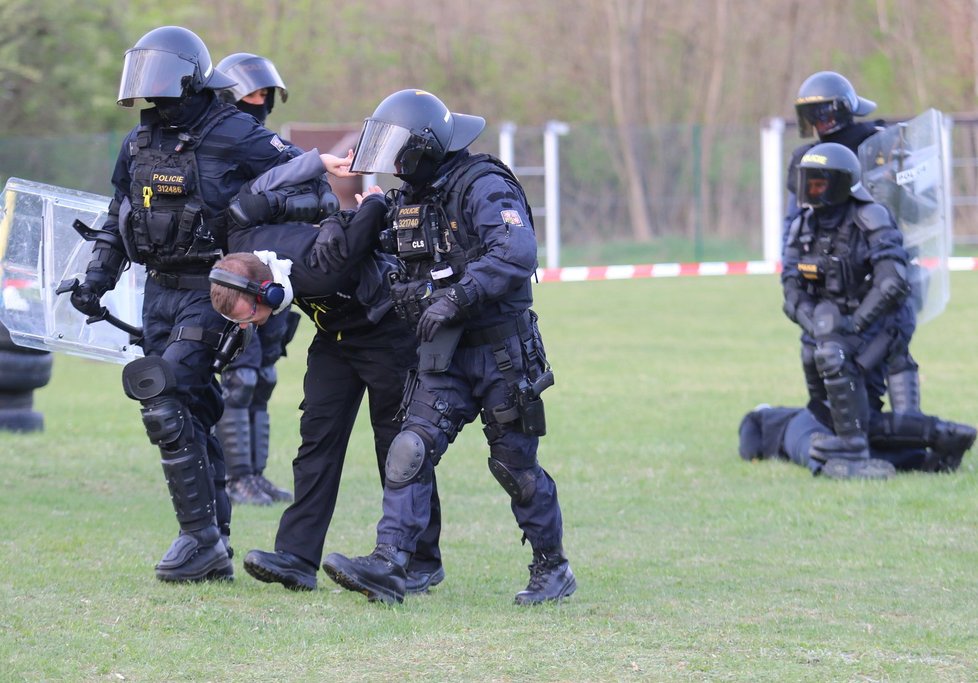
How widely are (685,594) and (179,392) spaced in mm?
2164

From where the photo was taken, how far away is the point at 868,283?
863 centimetres

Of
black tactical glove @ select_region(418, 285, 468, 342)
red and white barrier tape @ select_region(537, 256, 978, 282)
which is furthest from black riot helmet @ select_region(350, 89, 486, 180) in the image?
red and white barrier tape @ select_region(537, 256, 978, 282)

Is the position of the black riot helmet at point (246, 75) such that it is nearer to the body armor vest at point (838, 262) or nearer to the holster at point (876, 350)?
the body armor vest at point (838, 262)

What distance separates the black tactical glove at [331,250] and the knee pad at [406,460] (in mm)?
704

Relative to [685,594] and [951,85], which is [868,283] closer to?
[685,594]

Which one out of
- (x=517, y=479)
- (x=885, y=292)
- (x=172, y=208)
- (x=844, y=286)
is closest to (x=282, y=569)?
(x=517, y=479)

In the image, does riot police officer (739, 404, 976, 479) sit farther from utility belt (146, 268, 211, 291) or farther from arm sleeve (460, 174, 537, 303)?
utility belt (146, 268, 211, 291)

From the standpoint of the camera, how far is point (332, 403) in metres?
5.86

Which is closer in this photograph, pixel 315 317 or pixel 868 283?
pixel 315 317

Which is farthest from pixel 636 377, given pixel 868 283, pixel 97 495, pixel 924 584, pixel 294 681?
pixel 294 681

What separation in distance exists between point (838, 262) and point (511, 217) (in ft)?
12.7

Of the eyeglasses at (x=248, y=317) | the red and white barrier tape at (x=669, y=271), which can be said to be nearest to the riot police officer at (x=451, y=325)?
the eyeglasses at (x=248, y=317)

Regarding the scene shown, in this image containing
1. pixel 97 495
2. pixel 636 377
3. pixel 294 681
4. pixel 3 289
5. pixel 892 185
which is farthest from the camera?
pixel 636 377

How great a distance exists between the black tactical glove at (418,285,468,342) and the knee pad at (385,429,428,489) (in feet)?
1.35
